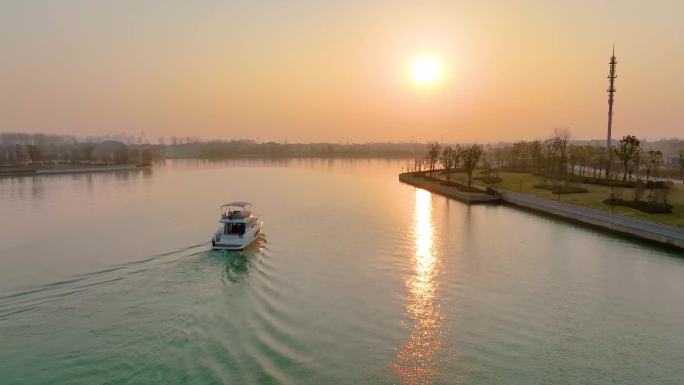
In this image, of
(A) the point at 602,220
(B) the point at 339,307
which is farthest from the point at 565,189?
(B) the point at 339,307

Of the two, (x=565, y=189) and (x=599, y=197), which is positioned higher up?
(x=565, y=189)

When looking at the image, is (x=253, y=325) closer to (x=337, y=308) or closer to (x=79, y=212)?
(x=337, y=308)

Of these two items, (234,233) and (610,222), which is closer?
(234,233)

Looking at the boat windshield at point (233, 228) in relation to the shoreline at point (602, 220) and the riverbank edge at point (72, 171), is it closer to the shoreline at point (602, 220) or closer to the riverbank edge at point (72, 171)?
the shoreline at point (602, 220)

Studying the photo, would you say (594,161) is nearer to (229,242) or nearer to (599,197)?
(599,197)

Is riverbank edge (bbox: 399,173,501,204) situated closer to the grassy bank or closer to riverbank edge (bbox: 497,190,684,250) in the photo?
riverbank edge (bbox: 497,190,684,250)

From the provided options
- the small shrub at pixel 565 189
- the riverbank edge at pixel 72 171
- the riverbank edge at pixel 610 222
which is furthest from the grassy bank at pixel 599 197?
the riverbank edge at pixel 72 171

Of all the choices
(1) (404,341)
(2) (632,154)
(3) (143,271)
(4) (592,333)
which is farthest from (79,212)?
(2) (632,154)
